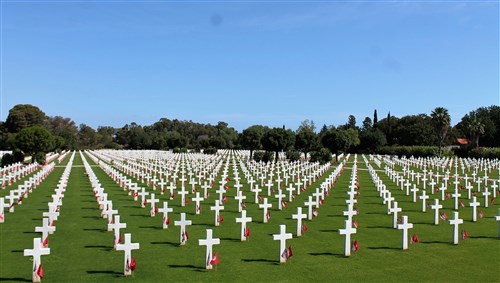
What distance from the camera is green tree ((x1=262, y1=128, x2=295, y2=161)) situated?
53031 mm

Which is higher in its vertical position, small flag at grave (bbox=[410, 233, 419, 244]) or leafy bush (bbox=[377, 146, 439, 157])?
leafy bush (bbox=[377, 146, 439, 157])

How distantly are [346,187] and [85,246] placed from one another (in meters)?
17.8

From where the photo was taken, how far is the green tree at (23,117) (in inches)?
4151

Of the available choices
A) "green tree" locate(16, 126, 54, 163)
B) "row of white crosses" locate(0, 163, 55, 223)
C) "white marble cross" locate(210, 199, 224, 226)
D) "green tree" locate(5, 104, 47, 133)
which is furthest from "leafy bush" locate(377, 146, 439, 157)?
"green tree" locate(5, 104, 47, 133)

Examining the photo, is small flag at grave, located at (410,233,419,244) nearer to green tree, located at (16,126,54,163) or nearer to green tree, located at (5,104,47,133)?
green tree, located at (16,126,54,163)

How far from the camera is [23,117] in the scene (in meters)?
106

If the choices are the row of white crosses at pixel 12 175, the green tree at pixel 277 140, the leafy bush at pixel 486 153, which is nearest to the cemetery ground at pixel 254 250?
the row of white crosses at pixel 12 175

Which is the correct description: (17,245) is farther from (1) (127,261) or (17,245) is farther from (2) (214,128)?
(2) (214,128)

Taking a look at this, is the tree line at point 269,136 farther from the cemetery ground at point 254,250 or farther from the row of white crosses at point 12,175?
the cemetery ground at point 254,250

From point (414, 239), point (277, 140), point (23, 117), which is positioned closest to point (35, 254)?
point (414, 239)

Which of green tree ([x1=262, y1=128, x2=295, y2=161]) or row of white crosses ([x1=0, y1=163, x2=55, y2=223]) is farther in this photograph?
green tree ([x1=262, y1=128, x2=295, y2=161])

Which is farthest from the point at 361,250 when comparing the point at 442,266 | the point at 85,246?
the point at 85,246

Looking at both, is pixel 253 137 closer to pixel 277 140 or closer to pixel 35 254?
pixel 277 140

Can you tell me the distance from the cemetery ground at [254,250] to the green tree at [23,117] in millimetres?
97643
